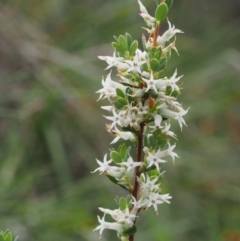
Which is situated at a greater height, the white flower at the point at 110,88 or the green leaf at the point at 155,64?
the white flower at the point at 110,88

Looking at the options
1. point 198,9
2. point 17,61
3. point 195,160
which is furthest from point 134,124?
point 198,9

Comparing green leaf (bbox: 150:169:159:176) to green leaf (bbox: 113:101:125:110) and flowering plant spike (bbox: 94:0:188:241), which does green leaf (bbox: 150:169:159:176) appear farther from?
green leaf (bbox: 113:101:125:110)

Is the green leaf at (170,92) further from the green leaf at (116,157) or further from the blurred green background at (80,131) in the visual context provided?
the blurred green background at (80,131)

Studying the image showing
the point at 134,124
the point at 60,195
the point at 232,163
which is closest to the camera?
the point at 134,124

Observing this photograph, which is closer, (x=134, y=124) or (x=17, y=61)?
(x=134, y=124)

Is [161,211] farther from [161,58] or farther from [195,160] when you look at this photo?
[161,58]

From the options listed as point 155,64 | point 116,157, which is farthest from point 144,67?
point 116,157

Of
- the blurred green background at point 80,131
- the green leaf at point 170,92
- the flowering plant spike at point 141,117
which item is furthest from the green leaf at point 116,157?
the blurred green background at point 80,131

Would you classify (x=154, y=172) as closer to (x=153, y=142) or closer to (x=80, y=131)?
(x=153, y=142)

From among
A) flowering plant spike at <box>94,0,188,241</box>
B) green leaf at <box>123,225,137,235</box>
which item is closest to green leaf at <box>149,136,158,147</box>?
flowering plant spike at <box>94,0,188,241</box>
